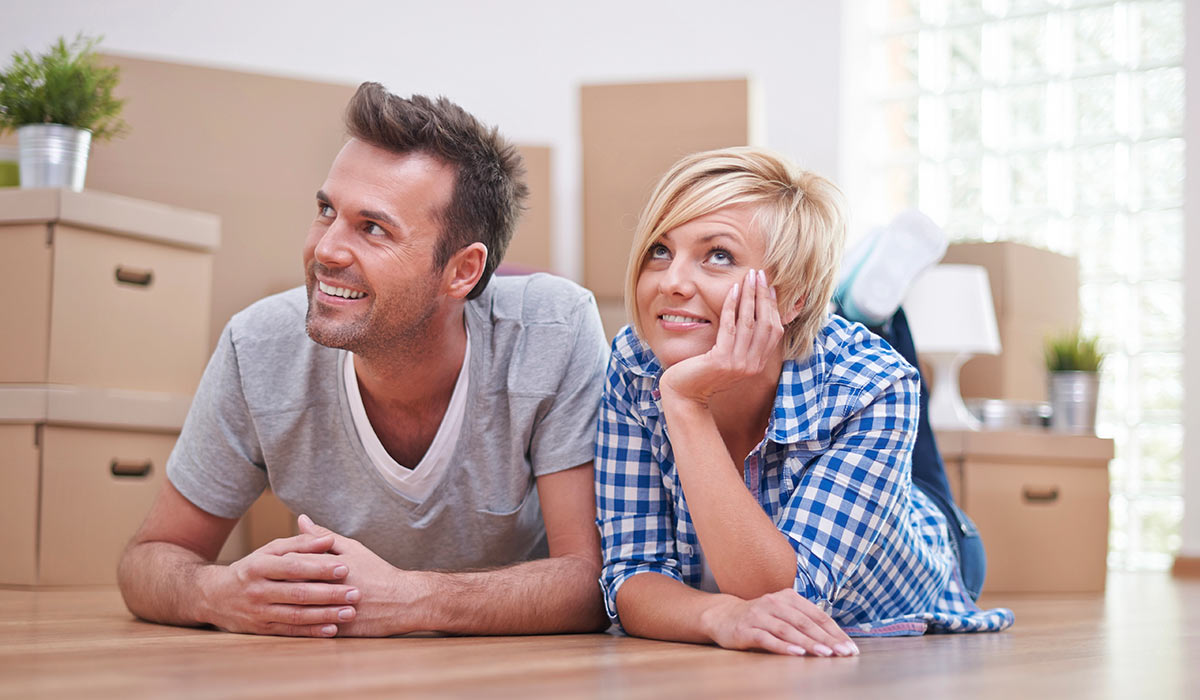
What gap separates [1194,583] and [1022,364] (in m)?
0.72

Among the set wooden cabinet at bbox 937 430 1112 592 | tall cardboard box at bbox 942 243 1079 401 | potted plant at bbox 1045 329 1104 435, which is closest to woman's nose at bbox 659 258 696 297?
wooden cabinet at bbox 937 430 1112 592

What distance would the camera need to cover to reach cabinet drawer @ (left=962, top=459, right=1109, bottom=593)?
253 centimetres

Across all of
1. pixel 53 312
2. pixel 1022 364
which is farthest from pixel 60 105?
pixel 1022 364

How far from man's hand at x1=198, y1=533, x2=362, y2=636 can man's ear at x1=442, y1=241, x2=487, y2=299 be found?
0.37 m

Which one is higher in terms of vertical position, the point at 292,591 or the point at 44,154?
the point at 44,154

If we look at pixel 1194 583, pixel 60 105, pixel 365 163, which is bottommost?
pixel 1194 583

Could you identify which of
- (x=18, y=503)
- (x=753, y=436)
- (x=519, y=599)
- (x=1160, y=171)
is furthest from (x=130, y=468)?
(x=1160, y=171)

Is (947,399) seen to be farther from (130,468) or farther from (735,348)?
(130,468)

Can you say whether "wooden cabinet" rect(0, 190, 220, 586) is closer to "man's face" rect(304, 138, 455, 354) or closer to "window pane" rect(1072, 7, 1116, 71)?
"man's face" rect(304, 138, 455, 354)

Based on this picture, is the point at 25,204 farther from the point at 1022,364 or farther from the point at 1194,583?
the point at 1194,583

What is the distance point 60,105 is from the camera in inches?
85.4

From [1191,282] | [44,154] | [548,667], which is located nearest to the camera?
[548,667]

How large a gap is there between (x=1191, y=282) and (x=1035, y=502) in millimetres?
1253

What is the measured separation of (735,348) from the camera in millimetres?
1230
